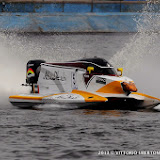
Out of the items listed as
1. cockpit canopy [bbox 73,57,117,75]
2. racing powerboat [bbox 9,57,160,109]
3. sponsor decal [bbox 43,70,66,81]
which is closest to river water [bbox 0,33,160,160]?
racing powerboat [bbox 9,57,160,109]

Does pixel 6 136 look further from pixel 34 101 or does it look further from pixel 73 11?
pixel 73 11

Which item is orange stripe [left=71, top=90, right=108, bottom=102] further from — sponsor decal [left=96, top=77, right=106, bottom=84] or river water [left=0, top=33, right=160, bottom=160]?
sponsor decal [left=96, top=77, right=106, bottom=84]

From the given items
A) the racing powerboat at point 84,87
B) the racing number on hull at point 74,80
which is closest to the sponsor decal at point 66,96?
the racing powerboat at point 84,87

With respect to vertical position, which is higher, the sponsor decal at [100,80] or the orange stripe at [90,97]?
the sponsor decal at [100,80]

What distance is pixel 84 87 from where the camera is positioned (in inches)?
847

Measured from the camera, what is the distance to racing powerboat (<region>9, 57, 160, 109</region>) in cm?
2077

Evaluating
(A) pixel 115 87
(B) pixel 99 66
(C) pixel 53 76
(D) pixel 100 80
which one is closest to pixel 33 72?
(C) pixel 53 76

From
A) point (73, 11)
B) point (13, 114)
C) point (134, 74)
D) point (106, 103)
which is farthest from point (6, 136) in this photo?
point (73, 11)

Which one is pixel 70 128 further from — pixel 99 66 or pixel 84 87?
pixel 99 66

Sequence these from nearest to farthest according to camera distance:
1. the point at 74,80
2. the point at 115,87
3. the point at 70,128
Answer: the point at 70,128
the point at 115,87
the point at 74,80

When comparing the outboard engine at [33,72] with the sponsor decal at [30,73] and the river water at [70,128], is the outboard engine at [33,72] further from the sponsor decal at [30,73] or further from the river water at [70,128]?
the river water at [70,128]

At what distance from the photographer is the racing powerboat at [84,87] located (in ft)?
68.1

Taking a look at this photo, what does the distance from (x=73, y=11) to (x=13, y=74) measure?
124ft

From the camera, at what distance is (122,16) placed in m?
63.2
